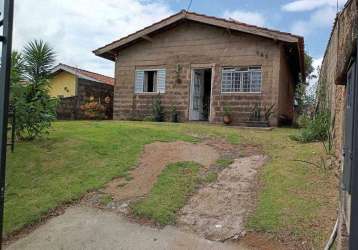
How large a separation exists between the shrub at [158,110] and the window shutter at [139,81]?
107cm

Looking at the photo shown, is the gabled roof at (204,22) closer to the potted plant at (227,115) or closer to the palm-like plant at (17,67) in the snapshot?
the potted plant at (227,115)

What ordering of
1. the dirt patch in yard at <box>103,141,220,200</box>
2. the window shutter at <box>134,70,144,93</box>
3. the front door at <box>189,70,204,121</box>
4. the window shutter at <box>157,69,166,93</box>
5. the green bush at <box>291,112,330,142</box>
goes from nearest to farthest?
1. the dirt patch in yard at <box>103,141,220,200</box>
2. the green bush at <box>291,112,330,142</box>
3. the front door at <box>189,70,204,121</box>
4. the window shutter at <box>157,69,166,93</box>
5. the window shutter at <box>134,70,144,93</box>

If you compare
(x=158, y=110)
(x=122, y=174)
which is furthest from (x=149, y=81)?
(x=122, y=174)

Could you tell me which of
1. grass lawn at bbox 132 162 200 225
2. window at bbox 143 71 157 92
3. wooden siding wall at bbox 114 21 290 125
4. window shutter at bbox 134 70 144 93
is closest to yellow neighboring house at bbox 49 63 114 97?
wooden siding wall at bbox 114 21 290 125

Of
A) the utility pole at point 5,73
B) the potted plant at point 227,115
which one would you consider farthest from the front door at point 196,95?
the utility pole at point 5,73

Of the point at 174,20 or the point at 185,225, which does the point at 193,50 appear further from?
the point at 185,225

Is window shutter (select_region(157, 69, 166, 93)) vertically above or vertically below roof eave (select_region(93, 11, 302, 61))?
below

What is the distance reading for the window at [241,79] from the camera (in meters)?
15.8

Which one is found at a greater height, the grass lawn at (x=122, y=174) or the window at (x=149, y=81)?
the window at (x=149, y=81)

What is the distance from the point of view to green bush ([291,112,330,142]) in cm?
1041

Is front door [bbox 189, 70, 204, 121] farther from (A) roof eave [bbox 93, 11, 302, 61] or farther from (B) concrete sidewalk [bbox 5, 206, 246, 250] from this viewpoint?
(B) concrete sidewalk [bbox 5, 206, 246, 250]

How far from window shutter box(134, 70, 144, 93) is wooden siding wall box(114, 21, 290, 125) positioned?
19cm

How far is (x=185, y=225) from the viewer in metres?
6.11

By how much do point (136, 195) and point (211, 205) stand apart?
1.40 m
